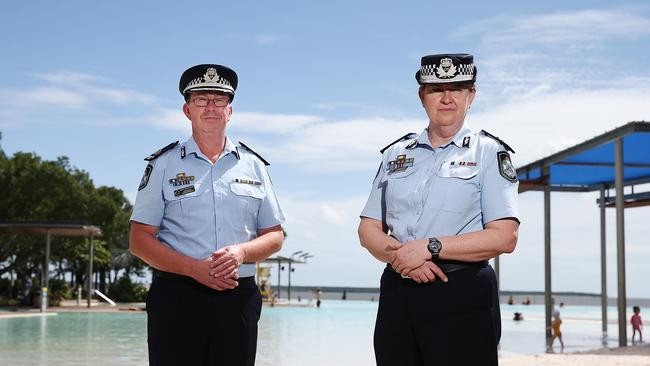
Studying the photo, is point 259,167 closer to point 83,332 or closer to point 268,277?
point 83,332

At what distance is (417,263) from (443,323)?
0.78 feet

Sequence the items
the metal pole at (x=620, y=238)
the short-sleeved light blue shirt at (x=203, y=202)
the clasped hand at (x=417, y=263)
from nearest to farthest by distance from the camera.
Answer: the clasped hand at (x=417, y=263) < the short-sleeved light blue shirt at (x=203, y=202) < the metal pole at (x=620, y=238)

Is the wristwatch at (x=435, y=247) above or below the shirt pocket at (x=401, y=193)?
below

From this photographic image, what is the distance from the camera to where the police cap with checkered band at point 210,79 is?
349cm

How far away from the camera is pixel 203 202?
347cm

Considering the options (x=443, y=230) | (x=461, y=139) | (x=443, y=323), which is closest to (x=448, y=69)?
(x=461, y=139)

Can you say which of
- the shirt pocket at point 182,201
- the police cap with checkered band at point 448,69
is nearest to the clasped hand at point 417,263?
the police cap with checkered band at point 448,69

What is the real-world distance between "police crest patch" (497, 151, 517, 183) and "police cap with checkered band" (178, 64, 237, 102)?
3.71 feet

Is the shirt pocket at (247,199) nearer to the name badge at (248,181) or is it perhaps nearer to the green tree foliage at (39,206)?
the name badge at (248,181)

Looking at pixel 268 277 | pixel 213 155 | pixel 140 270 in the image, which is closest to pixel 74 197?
pixel 268 277

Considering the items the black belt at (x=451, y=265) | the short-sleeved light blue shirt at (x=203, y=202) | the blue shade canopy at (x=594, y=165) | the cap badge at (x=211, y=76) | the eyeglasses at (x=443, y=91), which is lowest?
the black belt at (x=451, y=265)

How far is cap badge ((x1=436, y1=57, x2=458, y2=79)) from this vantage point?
316 centimetres

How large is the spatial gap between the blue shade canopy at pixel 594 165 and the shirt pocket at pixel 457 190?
35.8 ft

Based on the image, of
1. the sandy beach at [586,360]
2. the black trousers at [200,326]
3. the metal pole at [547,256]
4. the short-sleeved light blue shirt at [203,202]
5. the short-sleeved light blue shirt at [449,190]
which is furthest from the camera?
the metal pole at [547,256]
